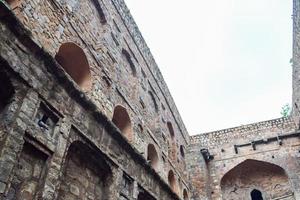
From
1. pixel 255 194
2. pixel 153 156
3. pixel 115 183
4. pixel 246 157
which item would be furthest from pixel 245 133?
pixel 115 183

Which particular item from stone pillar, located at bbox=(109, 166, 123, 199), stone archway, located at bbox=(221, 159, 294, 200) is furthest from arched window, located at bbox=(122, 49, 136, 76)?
stone archway, located at bbox=(221, 159, 294, 200)

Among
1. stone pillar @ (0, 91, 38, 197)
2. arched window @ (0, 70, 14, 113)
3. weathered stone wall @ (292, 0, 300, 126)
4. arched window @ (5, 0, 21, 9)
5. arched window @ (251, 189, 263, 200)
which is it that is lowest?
stone pillar @ (0, 91, 38, 197)

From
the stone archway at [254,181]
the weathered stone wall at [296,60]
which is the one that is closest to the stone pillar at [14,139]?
the weathered stone wall at [296,60]

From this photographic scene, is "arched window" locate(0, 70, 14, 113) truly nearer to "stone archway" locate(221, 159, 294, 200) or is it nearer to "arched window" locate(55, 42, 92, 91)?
"arched window" locate(55, 42, 92, 91)

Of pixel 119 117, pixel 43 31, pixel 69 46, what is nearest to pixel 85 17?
pixel 69 46

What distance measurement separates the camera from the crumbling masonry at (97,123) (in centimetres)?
317

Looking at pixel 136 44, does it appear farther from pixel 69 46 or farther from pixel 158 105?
pixel 69 46

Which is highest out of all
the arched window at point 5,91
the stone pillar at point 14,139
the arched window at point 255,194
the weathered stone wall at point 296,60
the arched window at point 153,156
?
the weathered stone wall at point 296,60

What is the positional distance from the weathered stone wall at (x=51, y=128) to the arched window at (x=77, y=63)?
4.9 inches

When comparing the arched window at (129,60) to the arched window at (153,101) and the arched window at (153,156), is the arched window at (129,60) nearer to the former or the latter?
the arched window at (153,101)

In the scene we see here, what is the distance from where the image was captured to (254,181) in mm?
11500

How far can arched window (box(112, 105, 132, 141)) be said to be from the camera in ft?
21.5

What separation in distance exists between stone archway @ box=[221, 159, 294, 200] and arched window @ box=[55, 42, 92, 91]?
8.12m

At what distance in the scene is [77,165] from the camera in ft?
13.8
